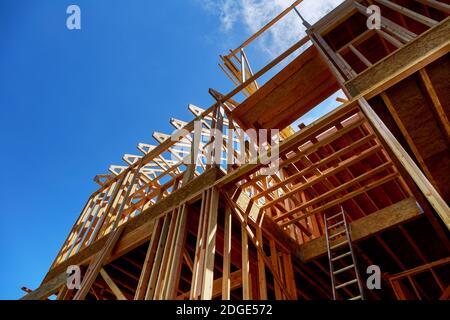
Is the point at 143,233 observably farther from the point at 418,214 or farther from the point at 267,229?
the point at 418,214

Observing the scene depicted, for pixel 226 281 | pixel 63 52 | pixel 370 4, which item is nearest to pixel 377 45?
pixel 370 4

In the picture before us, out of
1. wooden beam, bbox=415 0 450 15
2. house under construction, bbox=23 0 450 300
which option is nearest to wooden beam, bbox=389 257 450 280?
house under construction, bbox=23 0 450 300

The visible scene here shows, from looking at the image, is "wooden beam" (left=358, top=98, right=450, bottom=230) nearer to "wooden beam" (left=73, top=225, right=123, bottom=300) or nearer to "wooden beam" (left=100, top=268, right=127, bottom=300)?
"wooden beam" (left=100, top=268, right=127, bottom=300)

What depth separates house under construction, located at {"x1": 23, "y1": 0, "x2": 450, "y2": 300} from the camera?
5.12 meters

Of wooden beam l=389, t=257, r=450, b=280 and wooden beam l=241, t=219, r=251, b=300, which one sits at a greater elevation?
A: wooden beam l=389, t=257, r=450, b=280

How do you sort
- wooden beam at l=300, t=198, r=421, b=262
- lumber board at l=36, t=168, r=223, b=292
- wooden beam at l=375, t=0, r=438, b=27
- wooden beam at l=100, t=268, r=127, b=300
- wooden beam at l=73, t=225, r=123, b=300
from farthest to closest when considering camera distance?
lumber board at l=36, t=168, r=223, b=292 → wooden beam at l=300, t=198, r=421, b=262 → wooden beam at l=73, t=225, r=123, b=300 → wooden beam at l=100, t=268, r=127, b=300 → wooden beam at l=375, t=0, r=438, b=27

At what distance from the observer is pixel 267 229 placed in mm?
7180

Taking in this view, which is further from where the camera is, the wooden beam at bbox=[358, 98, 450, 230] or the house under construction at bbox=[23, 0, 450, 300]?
the house under construction at bbox=[23, 0, 450, 300]

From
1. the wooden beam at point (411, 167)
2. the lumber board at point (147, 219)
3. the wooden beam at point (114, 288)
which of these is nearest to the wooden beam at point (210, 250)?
the lumber board at point (147, 219)

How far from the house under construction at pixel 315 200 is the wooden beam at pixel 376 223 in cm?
3

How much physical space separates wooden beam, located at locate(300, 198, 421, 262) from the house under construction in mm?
28

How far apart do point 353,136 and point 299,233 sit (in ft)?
14.3

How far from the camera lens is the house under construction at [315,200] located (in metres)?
5.12
